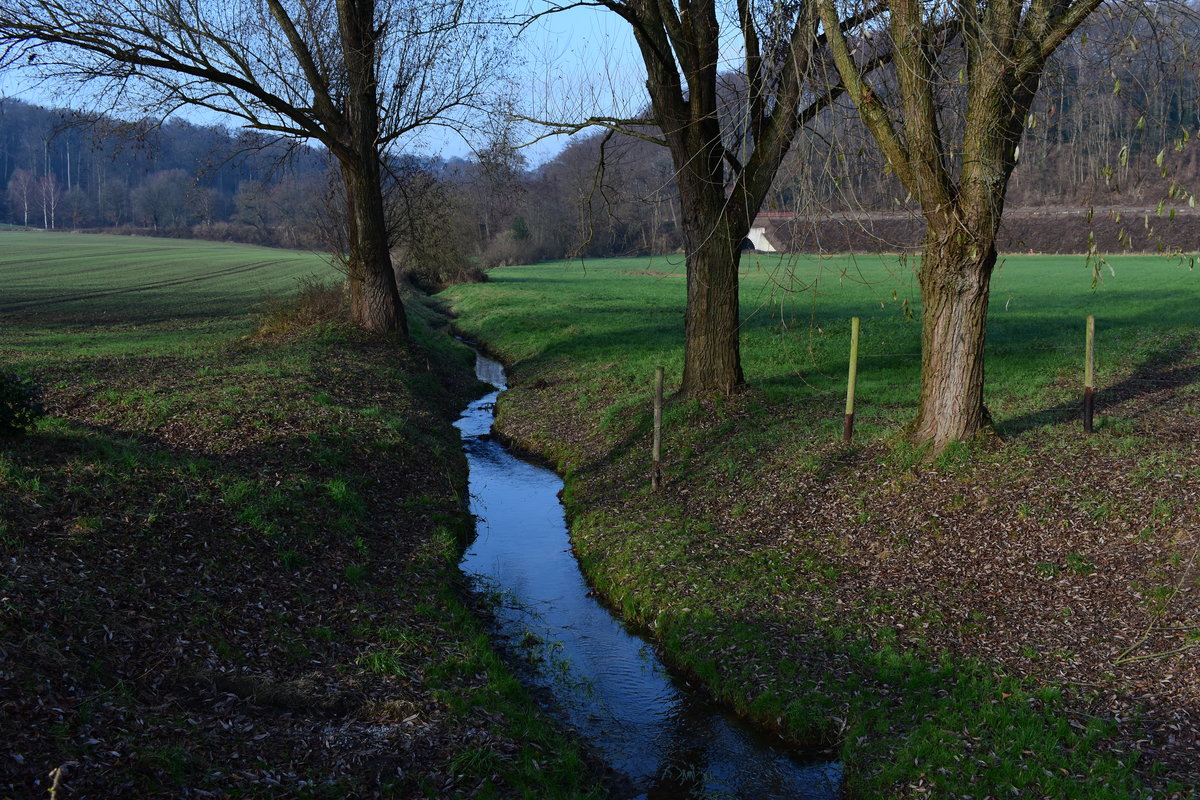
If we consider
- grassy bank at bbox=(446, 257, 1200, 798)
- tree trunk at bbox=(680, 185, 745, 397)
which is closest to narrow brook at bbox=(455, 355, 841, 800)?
grassy bank at bbox=(446, 257, 1200, 798)

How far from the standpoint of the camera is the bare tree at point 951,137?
954cm

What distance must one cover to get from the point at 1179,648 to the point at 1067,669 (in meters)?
0.91

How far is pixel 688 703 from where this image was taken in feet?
26.9

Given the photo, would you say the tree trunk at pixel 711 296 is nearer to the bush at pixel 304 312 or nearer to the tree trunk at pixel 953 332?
the tree trunk at pixel 953 332

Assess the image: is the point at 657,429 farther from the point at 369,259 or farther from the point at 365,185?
the point at 365,185

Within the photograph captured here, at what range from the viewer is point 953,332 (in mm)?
10969

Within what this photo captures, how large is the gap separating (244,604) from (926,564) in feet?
23.0

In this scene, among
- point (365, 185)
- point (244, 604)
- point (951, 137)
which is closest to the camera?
point (244, 604)

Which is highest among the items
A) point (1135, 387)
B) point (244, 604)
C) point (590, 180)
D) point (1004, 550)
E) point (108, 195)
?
point (108, 195)

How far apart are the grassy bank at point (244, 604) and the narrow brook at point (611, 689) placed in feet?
1.84

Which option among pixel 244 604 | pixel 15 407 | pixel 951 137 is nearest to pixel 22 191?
pixel 15 407

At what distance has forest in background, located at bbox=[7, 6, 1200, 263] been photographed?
9312mm

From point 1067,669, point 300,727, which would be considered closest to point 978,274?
point 1067,669

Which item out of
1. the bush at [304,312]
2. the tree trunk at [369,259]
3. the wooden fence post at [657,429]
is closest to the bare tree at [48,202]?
the bush at [304,312]
